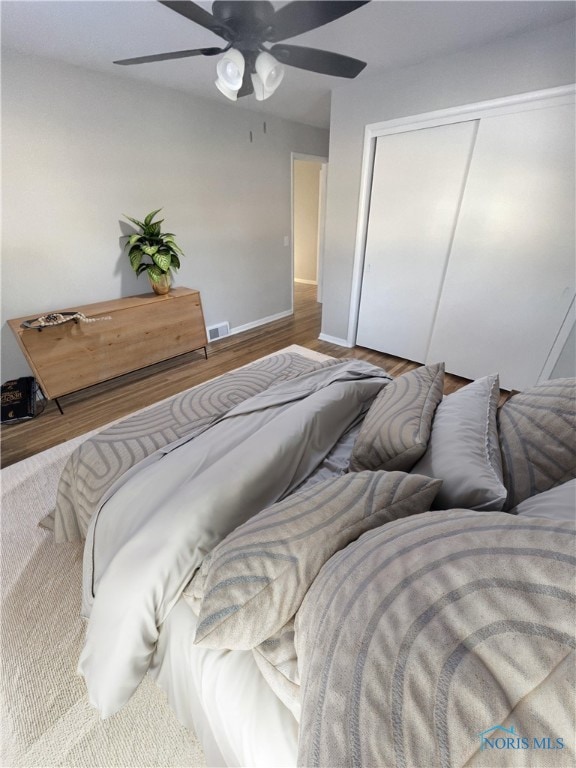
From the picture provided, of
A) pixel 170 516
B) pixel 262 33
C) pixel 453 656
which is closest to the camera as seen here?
pixel 453 656

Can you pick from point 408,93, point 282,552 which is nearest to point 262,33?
point 408,93

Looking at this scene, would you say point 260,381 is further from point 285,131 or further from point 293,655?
point 285,131

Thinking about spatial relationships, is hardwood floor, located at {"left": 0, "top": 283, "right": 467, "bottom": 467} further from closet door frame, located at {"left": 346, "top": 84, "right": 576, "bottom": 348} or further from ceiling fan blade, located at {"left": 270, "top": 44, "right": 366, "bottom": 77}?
ceiling fan blade, located at {"left": 270, "top": 44, "right": 366, "bottom": 77}

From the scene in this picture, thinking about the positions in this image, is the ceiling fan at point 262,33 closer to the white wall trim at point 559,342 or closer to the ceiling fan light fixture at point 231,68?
the ceiling fan light fixture at point 231,68

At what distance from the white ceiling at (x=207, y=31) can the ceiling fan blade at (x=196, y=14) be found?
54 centimetres

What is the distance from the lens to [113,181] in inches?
102

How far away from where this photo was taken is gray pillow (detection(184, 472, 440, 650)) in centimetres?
57

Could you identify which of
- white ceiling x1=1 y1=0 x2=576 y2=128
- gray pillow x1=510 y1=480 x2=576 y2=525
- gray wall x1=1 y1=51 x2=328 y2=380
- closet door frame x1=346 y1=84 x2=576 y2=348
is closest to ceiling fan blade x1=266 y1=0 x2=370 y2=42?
white ceiling x1=1 y1=0 x2=576 y2=128

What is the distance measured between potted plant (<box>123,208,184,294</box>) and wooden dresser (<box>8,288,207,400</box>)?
23 cm

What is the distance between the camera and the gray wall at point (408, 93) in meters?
1.85

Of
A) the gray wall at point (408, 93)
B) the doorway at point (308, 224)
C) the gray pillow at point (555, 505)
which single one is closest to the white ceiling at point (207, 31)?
the gray wall at point (408, 93)

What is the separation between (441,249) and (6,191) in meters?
3.37

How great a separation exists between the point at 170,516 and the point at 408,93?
3255 millimetres

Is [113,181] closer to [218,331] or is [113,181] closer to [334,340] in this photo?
[218,331]
